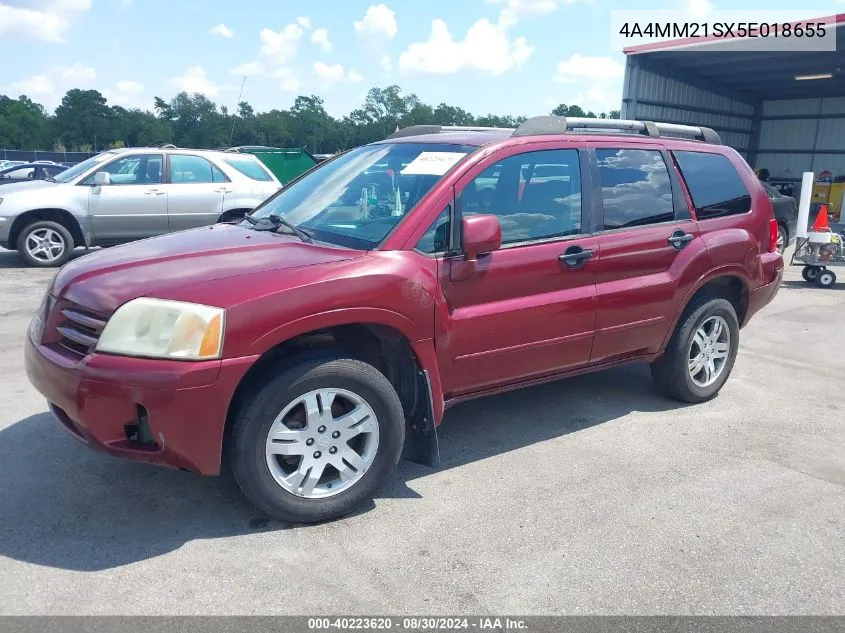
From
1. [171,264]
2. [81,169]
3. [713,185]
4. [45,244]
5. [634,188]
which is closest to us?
[171,264]

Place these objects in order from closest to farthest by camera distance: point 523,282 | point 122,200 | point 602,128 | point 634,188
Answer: point 523,282
point 634,188
point 602,128
point 122,200

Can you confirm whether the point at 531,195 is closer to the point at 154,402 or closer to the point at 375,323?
the point at 375,323

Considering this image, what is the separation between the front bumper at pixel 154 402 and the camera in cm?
290

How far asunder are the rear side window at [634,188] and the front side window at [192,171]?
7.70 metres

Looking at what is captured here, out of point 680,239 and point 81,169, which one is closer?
point 680,239

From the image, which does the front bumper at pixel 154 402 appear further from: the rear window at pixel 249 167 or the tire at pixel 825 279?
the tire at pixel 825 279

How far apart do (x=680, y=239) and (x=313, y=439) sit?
272 centimetres

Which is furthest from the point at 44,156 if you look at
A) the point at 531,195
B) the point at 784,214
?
the point at 531,195

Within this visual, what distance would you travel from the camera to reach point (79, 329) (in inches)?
125

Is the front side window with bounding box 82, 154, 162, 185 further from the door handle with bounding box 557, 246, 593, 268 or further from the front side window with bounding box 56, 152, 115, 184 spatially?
the door handle with bounding box 557, 246, 593, 268

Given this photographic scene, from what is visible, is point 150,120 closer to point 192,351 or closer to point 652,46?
point 652,46

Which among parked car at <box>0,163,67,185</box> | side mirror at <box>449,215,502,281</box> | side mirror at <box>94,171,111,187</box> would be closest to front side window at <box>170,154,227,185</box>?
side mirror at <box>94,171,111,187</box>

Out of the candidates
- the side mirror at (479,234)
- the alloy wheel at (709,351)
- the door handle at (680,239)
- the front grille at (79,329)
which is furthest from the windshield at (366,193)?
the alloy wheel at (709,351)

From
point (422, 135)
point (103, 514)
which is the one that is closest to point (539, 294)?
point (422, 135)
